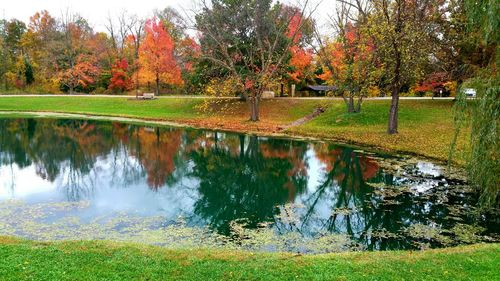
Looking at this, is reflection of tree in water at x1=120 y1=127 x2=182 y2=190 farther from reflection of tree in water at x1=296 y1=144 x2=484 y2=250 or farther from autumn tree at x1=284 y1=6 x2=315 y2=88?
autumn tree at x1=284 y1=6 x2=315 y2=88

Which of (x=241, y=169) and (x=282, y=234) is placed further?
(x=241, y=169)

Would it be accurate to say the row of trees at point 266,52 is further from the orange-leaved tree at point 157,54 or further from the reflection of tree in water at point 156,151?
the reflection of tree in water at point 156,151

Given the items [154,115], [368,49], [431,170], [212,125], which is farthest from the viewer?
[154,115]

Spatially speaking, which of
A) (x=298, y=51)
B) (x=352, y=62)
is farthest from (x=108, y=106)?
(x=352, y=62)

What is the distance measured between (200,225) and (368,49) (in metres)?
19.4

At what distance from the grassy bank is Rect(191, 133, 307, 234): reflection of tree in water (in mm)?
3930

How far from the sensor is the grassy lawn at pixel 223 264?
20.6 feet

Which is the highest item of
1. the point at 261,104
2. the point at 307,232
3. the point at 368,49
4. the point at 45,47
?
the point at 45,47

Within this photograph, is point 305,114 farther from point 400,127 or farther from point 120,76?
point 120,76

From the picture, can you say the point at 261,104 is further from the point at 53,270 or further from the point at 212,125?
the point at 53,270

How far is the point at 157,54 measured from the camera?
43094 mm

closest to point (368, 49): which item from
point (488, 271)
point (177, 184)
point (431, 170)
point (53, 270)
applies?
point (431, 170)

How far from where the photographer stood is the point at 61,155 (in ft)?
67.2

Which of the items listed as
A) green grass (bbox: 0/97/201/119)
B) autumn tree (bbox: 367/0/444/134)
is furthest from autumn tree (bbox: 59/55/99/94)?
autumn tree (bbox: 367/0/444/134)
